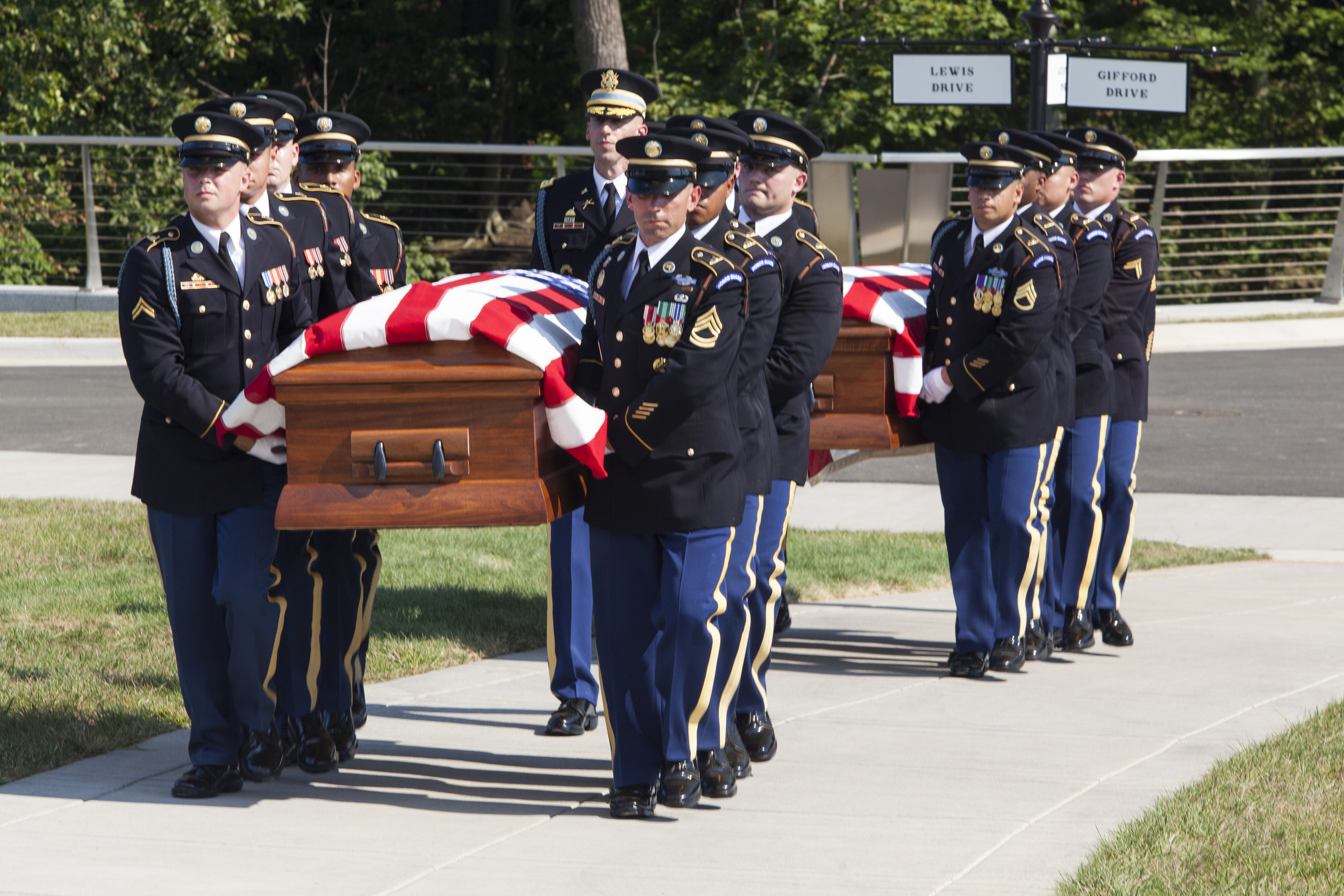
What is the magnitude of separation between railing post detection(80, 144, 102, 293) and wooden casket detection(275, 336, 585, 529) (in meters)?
15.9

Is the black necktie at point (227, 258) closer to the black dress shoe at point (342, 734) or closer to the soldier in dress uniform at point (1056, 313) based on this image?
the black dress shoe at point (342, 734)

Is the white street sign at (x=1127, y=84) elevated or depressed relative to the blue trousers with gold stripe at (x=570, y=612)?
elevated

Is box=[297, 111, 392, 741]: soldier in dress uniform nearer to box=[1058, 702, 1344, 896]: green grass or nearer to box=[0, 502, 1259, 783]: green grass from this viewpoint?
box=[0, 502, 1259, 783]: green grass

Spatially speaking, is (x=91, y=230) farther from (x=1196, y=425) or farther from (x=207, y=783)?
(x=207, y=783)

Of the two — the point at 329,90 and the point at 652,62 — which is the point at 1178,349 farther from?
the point at 329,90

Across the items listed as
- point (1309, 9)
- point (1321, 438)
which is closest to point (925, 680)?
point (1321, 438)

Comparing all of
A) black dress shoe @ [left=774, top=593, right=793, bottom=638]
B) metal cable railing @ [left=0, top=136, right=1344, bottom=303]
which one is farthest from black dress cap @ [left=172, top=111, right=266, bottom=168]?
metal cable railing @ [left=0, top=136, right=1344, bottom=303]

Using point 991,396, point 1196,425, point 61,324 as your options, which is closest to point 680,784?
point 991,396

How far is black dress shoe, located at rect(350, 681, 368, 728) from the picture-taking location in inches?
224

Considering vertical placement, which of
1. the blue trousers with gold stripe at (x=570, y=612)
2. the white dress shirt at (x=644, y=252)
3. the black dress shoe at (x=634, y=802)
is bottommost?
the black dress shoe at (x=634, y=802)

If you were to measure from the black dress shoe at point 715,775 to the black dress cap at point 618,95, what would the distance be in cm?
226

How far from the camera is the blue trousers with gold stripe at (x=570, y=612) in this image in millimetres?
5852

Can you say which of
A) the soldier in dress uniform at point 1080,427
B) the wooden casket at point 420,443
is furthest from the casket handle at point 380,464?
the soldier in dress uniform at point 1080,427

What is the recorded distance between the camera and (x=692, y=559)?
475cm
